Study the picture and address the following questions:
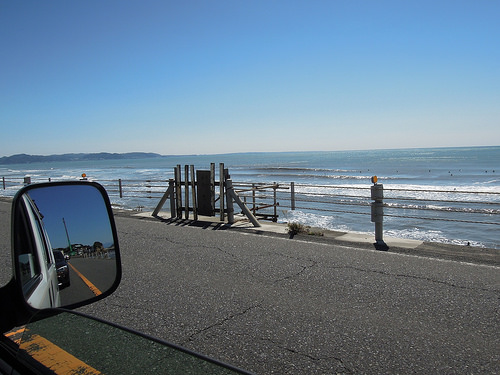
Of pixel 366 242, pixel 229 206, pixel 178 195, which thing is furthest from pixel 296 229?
pixel 178 195

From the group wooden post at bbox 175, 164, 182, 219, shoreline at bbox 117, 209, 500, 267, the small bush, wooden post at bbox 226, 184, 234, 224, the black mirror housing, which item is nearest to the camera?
the black mirror housing

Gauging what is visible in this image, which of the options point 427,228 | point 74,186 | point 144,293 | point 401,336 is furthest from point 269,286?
point 427,228

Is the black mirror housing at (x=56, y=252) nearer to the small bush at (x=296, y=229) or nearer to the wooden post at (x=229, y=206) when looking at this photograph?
the small bush at (x=296, y=229)

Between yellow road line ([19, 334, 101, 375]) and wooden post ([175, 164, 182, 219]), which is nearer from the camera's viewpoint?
yellow road line ([19, 334, 101, 375])

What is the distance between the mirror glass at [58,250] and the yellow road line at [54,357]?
5.8 inches

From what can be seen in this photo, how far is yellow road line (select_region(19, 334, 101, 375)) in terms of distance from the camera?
63.2 inches

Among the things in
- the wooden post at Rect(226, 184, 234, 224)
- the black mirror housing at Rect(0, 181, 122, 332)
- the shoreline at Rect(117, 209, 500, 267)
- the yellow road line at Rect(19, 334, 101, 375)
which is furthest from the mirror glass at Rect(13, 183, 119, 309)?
the wooden post at Rect(226, 184, 234, 224)

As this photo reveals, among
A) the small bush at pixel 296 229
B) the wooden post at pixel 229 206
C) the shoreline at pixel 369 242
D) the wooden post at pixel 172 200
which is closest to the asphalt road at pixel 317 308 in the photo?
the shoreline at pixel 369 242

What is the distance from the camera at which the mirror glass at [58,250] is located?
1764 mm

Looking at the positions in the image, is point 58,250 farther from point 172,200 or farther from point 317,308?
point 172,200

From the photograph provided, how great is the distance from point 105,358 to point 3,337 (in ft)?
1.43

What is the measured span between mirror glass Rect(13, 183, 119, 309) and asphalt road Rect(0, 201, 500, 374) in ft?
5.85

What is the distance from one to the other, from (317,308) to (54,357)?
324 centimetres

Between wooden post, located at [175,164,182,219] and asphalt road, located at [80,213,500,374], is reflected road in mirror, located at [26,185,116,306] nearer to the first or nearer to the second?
asphalt road, located at [80,213,500,374]
